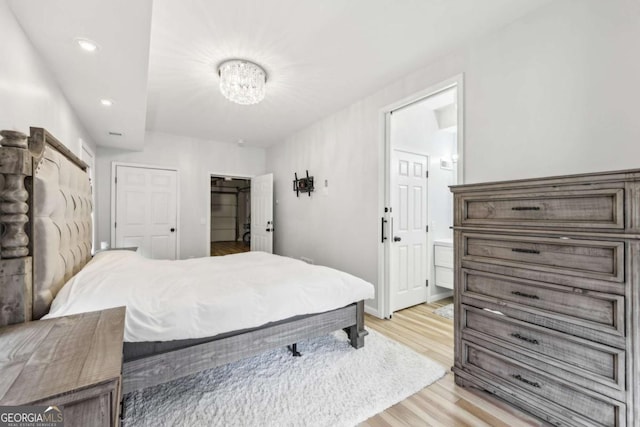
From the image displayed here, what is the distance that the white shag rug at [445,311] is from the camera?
329cm

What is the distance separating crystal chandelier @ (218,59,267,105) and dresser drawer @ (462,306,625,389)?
2.55 m

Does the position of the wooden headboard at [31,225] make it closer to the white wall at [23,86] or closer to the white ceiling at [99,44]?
the white wall at [23,86]

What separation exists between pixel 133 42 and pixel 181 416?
230 centimetres

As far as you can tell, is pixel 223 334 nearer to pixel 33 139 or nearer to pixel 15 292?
pixel 15 292

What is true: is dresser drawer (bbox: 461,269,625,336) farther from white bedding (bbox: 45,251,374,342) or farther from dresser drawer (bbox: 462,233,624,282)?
white bedding (bbox: 45,251,374,342)

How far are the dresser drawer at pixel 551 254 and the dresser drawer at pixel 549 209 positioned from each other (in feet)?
0.30

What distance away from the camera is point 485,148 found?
2215 millimetres

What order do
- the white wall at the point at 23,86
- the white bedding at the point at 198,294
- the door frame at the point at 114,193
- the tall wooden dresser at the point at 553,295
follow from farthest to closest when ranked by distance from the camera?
1. the door frame at the point at 114,193
2. the white bedding at the point at 198,294
3. the white wall at the point at 23,86
4. the tall wooden dresser at the point at 553,295

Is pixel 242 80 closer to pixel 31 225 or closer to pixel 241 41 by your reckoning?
pixel 241 41

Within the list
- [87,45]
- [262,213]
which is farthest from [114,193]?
[87,45]

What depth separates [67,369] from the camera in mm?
774

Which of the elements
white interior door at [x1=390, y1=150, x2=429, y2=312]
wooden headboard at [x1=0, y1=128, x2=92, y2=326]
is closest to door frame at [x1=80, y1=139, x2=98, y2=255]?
wooden headboard at [x1=0, y1=128, x2=92, y2=326]

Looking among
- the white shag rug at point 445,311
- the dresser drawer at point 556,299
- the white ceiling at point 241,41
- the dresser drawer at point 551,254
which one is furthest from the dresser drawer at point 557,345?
the white ceiling at point 241,41

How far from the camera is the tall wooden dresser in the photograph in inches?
50.5
